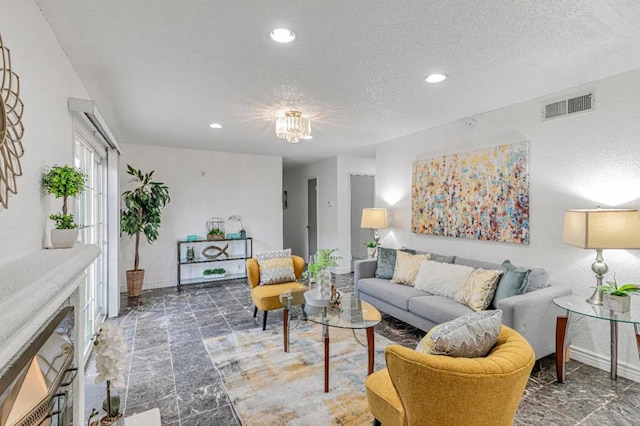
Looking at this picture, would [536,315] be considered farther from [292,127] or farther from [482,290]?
[292,127]

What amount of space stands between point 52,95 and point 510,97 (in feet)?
12.1

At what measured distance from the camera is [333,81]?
2.68 m

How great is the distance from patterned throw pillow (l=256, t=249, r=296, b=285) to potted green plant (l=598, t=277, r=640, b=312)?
9.37 feet

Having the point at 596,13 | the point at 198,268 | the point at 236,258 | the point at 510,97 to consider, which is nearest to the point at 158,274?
the point at 198,268

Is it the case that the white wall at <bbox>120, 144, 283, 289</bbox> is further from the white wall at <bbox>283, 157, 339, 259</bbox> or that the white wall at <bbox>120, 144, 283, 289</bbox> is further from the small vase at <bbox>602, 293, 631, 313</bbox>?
the small vase at <bbox>602, 293, 631, 313</bbox>

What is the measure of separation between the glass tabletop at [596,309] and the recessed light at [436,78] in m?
2.01

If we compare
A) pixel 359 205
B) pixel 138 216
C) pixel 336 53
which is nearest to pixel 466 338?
pixel 336 53

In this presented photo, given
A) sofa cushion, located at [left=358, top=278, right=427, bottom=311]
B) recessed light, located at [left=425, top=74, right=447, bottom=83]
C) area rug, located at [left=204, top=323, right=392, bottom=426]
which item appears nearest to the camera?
area rug, located at [left=204, top=323, right=392, bottom=426]

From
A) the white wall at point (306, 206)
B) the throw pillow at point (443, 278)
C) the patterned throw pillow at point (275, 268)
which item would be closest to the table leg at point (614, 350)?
the throw pillow at point (443, 278)

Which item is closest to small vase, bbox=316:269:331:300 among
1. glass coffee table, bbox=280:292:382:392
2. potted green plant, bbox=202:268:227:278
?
glass coffee table, bbox=280:292:382:392

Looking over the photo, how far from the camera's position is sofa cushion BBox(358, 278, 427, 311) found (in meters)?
3.35

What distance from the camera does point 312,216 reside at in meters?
7.57

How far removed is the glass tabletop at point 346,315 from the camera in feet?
7.96

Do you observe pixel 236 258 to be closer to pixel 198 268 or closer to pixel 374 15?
pixel 198 268
